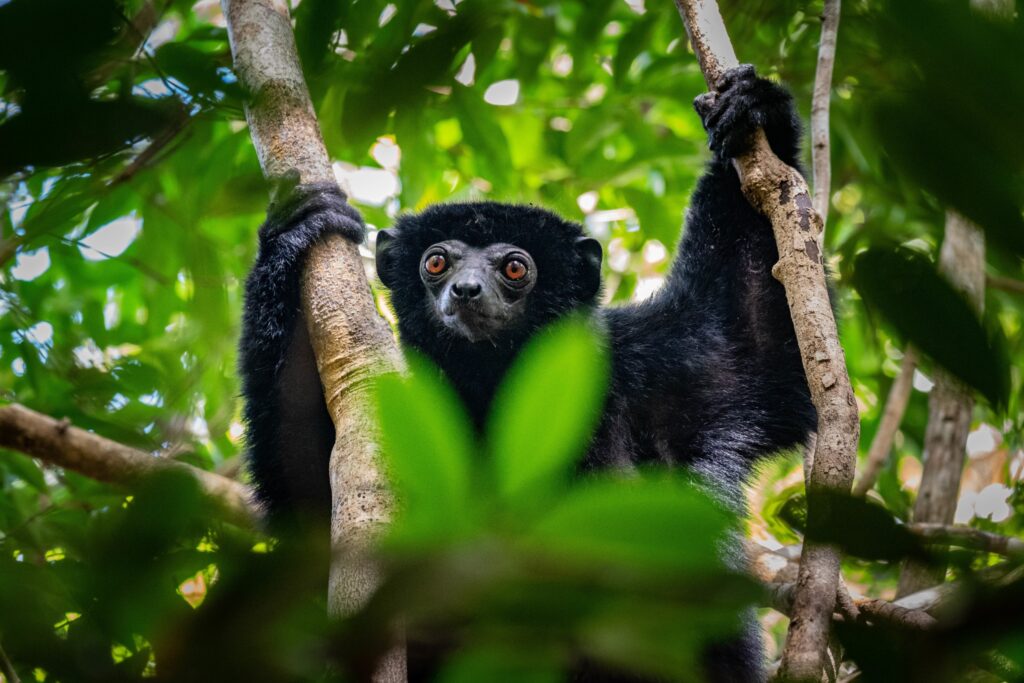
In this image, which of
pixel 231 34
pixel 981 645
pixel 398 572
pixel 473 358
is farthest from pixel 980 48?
pixel 473 358

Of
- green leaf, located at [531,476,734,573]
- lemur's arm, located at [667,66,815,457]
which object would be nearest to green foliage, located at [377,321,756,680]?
green leaf, located at [531,476,734,573]

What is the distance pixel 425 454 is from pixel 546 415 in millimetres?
112

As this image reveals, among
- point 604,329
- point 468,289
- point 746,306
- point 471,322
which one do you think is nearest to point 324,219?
point 468,289

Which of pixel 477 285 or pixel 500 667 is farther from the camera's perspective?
pixel 477 285

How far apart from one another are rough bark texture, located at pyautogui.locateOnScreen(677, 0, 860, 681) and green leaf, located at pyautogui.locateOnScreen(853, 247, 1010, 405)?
0.15 m

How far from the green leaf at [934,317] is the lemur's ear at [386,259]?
4.52 metres

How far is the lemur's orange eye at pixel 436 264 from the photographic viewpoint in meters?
4.88

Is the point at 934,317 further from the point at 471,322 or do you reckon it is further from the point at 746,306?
the point at 746,306

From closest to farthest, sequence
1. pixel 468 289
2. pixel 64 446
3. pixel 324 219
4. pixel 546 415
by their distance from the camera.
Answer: pixel 546 415 < pixel 324 219 < pixel 64 446 < pixel 468 289

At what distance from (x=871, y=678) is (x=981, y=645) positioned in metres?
0.08

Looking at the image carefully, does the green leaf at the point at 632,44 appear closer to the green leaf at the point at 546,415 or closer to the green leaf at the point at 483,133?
the green leaf at the point at 483,133

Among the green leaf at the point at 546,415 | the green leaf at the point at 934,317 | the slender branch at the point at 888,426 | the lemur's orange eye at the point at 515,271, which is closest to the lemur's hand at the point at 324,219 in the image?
the lemur's orange eye at the point at 515,271

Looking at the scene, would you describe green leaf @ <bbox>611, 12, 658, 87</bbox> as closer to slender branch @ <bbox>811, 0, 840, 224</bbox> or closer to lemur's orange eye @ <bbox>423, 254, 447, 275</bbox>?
lemur's orange eye @ <bbox>423, 254, 447, 275</bbox>

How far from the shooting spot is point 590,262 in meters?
5.12
